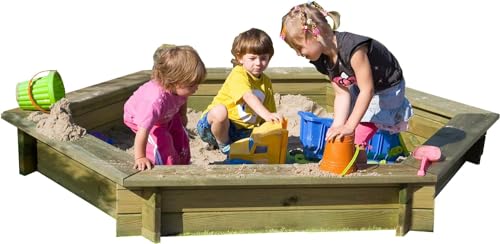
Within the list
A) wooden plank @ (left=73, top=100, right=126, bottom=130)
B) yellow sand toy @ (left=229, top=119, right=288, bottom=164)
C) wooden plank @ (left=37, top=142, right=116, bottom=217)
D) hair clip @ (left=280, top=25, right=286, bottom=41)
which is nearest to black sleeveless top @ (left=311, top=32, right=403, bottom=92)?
hair clip @ (left=280, top=25, right=286, bottom=41)

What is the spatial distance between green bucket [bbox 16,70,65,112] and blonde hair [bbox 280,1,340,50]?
4.76 feet

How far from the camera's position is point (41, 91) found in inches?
196

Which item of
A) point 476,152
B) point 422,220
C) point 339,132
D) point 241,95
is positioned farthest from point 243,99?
point 476,152

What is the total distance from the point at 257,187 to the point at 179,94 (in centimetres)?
63

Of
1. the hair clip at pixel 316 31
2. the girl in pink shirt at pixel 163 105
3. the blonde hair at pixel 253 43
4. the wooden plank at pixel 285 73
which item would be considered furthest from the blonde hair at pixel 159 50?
the wooden plank at pixel 285 73

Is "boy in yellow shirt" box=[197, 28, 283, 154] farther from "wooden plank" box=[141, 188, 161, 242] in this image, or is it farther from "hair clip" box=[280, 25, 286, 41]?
"wooden plank" box=[141, 188, 161, 242]

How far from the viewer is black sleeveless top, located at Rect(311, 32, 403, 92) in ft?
14.2

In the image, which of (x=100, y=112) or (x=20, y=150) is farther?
(x=100, y=112)

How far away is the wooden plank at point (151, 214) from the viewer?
416 cm

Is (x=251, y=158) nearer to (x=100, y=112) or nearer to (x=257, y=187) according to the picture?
(x=257, y=187)

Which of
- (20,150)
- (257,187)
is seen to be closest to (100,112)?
(20,150)

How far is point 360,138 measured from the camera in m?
4.84

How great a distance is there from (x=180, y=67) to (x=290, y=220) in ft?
3.08

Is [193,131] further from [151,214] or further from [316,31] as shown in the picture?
[316,31]
